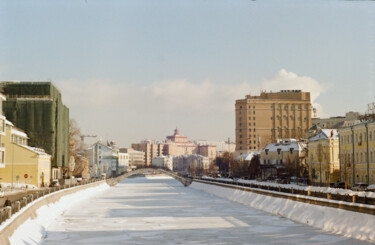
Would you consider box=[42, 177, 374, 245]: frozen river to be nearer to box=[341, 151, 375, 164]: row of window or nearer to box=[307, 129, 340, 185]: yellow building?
box=[341, 151, 375, 164]: row of window

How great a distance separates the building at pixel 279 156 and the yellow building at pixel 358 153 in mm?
46758

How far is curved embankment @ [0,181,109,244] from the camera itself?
93.8 ft

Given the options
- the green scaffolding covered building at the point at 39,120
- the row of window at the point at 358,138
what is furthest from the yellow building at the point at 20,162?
the row of window at the point at 358,138

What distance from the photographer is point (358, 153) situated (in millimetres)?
90938

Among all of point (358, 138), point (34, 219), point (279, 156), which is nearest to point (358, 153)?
point (358, 138)

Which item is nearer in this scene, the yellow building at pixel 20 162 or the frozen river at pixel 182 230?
the frozen river at pixel 182 230

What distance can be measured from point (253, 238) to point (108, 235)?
9620 mm

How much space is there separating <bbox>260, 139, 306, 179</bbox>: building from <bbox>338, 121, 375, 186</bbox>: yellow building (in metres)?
46.8

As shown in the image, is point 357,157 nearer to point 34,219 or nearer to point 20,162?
point 20,162

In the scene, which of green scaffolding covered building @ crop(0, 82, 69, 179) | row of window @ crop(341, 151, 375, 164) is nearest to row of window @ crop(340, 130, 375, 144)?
row of window @ crop(341, 151, 375, 164)

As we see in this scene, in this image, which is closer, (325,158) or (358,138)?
(358,138)

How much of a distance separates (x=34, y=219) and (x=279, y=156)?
4867 inches

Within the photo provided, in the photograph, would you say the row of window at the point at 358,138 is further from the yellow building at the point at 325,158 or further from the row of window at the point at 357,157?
the yellow building at the point at 325,158

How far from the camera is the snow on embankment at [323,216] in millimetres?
32938
